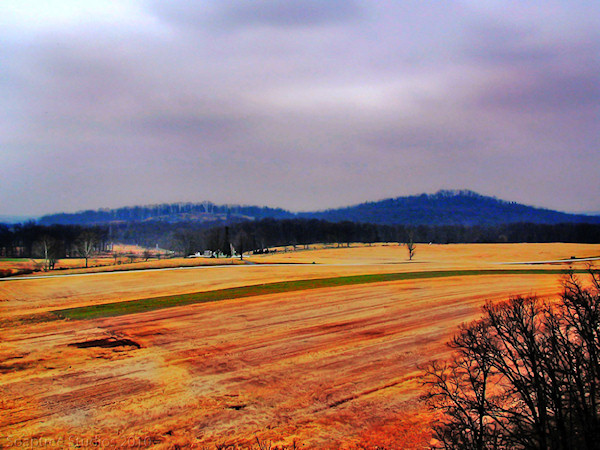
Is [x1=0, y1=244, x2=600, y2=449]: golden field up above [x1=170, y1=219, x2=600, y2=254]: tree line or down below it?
below

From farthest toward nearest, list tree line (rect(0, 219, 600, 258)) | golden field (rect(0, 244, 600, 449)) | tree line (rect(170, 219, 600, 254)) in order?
tree line (rect(170, 219, 600, 254)) → tree line (rect(0, 219, 600, 258)) → golden field (rect(0, 244, 600, 449))

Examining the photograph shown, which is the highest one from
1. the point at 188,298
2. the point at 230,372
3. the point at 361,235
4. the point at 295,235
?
the point at 295,235

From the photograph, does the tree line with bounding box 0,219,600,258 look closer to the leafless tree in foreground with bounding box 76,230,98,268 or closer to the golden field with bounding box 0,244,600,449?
the leafless tree in foreground with bounding box 76,230,98,268

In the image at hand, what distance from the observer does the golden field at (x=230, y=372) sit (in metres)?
10.5

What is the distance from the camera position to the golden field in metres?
10.5

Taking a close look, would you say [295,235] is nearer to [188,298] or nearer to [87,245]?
[87,245]

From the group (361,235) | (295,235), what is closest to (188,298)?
(295,235)

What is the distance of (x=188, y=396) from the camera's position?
12.7 metres

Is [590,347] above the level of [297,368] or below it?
above

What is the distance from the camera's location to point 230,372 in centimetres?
1488

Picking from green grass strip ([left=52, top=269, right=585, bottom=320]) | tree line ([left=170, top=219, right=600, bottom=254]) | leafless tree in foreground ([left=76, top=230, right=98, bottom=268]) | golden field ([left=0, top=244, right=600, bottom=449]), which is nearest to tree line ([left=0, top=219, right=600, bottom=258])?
tree line ([left=170, top=219, right=600, bottom=254])

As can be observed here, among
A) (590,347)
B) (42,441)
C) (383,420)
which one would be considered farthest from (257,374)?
(590,347)

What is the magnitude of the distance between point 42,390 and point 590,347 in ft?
49.8

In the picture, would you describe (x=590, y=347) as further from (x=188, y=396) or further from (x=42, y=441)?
(x=42, y=441)
